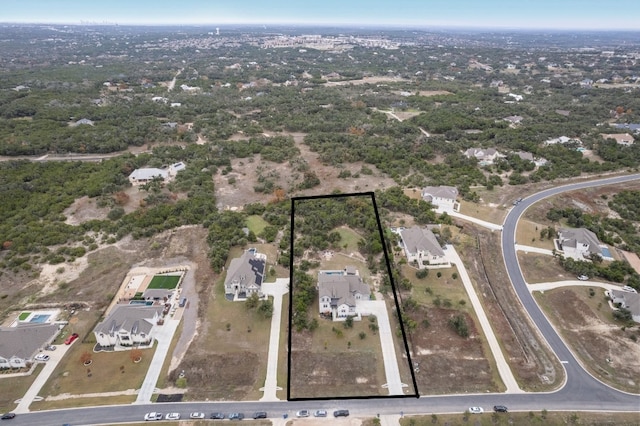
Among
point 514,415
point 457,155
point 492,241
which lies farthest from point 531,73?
point 514,415

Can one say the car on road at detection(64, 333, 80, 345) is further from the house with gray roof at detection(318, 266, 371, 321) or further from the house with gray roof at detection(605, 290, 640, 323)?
the house with gray roof at detection(605, 290, 640, 323)

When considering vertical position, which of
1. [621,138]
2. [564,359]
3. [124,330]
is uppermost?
[621,138]

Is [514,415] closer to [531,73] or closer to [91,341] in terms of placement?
[91,341]

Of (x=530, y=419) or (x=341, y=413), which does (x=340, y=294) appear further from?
(x=530, y=419)

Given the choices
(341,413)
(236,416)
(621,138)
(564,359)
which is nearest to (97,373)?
(236,416)

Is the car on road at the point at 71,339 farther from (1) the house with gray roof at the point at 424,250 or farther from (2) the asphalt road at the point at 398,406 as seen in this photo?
(1) the house with gray roof at the point at 424,250

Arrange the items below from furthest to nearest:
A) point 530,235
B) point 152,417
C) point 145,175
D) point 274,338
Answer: point 145,175 → point 530,235 → point 274,338 → point 152,417

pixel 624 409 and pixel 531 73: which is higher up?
pixel 531 73
